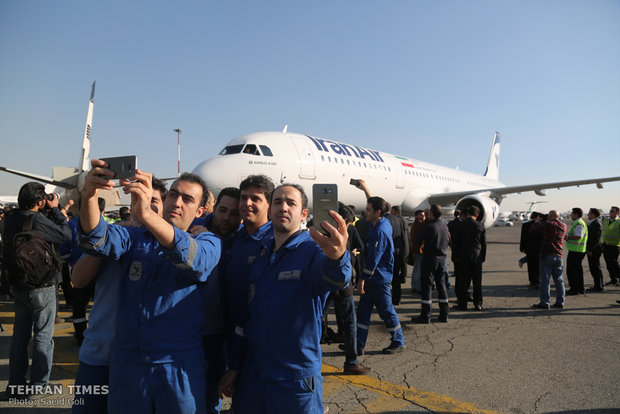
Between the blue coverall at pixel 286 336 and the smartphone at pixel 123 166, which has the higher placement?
the smartphone at pixel 123 166

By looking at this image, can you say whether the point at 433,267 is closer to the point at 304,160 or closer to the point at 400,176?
the point at 304,160

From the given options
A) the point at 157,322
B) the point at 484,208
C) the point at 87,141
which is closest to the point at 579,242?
the point at 484,208

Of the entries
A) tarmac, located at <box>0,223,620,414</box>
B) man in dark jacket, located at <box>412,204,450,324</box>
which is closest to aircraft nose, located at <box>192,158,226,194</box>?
tarmac, located at <box>0,223,620,414</box>

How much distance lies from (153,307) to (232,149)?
10012 mm

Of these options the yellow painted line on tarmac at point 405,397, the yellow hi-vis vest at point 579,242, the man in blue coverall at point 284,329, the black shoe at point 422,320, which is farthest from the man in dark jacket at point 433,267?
the man in blue coverall at point 284,329

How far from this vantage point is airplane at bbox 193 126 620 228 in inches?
422

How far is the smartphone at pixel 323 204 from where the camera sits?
5.77 feet

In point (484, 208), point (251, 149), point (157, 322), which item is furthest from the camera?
point (484, 208)

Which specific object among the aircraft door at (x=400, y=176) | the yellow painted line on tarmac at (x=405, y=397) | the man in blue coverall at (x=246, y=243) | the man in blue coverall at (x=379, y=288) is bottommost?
the yellow painted line on tarmac at (x=405, y=397)

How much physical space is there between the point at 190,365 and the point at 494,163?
3822 cm

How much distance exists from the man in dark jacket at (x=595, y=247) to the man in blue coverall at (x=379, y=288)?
21.8 feet

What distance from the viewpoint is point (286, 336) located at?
1935 millimetres

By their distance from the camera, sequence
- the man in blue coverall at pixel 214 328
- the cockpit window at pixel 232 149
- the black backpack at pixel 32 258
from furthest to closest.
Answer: the cockpit window at pixel 232 149
the black backpack at pixel 32 258
the man in blue coverall at pixel 214 328

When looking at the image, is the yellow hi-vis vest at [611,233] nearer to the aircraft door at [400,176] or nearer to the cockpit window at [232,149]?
the aircraft door at [400,176]
